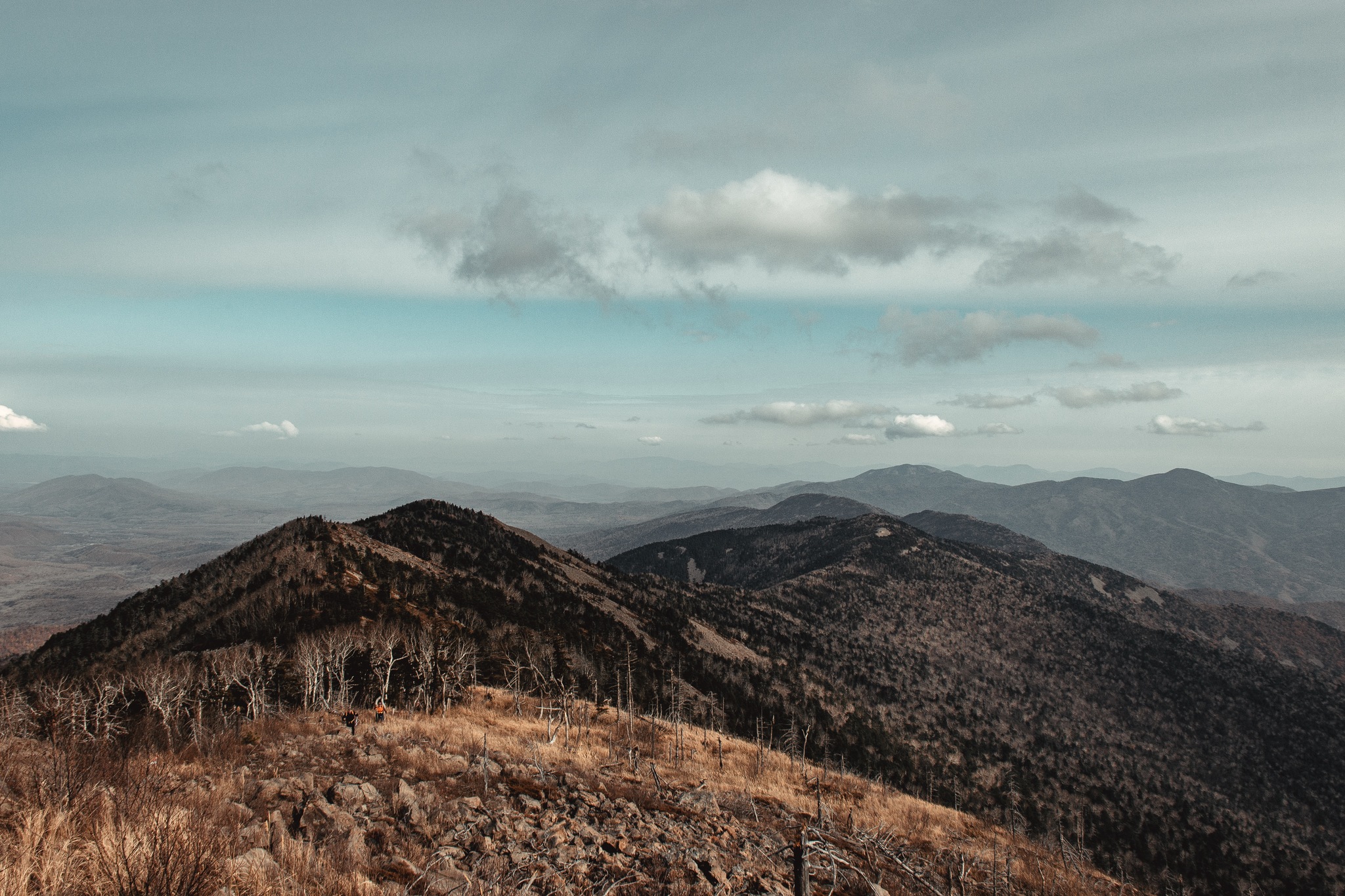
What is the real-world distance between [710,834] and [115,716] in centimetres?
5007

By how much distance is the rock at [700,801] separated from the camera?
74.7ft

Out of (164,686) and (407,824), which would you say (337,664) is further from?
(407,824)

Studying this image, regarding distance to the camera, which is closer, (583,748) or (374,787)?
(374,787)

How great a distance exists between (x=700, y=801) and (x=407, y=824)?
11.3 metres

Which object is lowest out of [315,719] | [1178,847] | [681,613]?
[1178,847]

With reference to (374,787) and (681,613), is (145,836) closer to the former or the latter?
(374,787)

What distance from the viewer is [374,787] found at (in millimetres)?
19188

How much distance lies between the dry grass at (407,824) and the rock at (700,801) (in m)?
0.65

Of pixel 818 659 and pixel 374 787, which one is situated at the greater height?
pixel 374 787

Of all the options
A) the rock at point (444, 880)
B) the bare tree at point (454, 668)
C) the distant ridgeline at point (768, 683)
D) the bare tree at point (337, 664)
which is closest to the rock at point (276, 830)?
the rock at point (444, 880)

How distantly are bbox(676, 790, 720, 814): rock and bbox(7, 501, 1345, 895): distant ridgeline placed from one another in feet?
80.6

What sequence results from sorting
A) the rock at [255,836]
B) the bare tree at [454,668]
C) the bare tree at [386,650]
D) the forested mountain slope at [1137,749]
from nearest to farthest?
the rock at [255,836] < the bare tree at [454,668] < the bare tree at [386,650] < the forested mountain slope at [1137,749]

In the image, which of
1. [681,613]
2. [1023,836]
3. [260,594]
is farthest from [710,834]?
[681,613]

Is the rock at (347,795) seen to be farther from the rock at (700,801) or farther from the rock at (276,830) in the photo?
the rock at (700,801)
